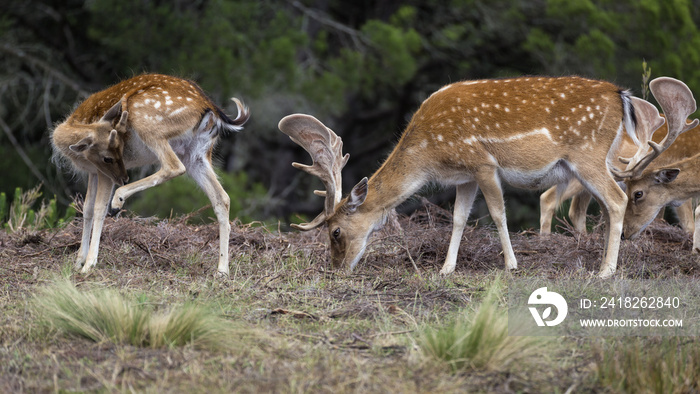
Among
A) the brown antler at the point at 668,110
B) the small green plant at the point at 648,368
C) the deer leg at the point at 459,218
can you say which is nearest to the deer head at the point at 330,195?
the deer leg at the point at 459,218

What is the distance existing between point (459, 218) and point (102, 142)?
297 cm

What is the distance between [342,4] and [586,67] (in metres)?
6.99

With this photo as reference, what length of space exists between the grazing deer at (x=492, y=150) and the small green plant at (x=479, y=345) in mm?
2330

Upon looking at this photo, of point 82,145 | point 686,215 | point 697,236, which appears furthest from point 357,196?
point 686,215

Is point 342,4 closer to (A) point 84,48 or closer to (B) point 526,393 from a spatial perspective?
(A) point 84,48

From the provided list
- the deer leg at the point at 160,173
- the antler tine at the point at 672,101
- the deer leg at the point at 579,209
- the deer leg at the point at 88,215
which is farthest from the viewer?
the deer leg at the point at 579,209

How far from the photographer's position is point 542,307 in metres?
5.26

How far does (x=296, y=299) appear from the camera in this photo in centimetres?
546

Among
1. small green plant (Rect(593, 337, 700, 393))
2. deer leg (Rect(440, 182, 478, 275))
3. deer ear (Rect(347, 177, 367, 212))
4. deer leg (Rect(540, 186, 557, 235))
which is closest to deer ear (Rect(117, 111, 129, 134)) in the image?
deer ear (Rect(347, 177, 367, 212))

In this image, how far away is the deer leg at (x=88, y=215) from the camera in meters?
6.68

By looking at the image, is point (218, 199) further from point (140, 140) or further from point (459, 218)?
point (459, 218)

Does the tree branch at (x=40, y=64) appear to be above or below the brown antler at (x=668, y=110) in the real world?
below

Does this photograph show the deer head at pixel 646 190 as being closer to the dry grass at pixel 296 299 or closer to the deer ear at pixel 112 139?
the dry grass at pixel 296 299

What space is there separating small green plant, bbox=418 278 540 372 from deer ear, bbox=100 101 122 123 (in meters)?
3.16
